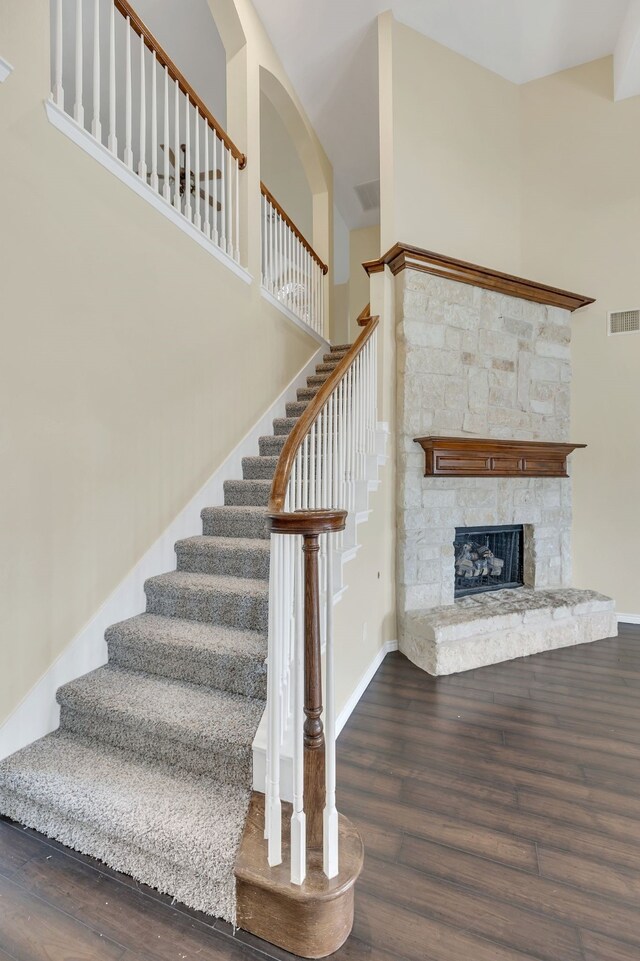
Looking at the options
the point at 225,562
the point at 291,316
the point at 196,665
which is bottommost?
the point at 196,665

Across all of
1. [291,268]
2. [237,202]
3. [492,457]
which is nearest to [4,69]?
[237,202]

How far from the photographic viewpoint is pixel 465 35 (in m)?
3.58

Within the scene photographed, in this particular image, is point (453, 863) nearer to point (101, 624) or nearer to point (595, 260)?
point (101, 624)

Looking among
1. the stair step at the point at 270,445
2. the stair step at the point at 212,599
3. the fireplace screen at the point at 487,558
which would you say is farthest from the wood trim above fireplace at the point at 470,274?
the stair step at the point at 212,599

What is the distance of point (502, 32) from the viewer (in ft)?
11.8

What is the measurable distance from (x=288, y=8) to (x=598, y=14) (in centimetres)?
239

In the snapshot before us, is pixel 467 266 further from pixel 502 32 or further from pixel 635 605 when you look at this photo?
pixel 635 605

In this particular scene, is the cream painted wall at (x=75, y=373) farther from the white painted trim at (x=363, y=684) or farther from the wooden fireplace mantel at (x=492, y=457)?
the wooden fireplace mantel at (x=492, y=457)

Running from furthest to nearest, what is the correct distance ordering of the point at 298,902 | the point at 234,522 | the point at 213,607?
the point at 234,522, the point at 213,607, the point at 298,902

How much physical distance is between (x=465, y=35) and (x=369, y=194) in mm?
2483

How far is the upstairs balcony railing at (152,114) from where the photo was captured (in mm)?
2238

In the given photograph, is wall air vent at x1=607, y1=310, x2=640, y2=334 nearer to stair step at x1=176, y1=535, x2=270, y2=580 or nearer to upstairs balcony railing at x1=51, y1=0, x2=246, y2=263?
upstairs balcony railing at x1=51, y1=0, x2=246, y2=263

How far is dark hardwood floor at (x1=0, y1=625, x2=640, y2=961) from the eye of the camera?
1.26 meters

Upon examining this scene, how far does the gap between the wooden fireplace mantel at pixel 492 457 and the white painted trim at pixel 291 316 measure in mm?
1844
